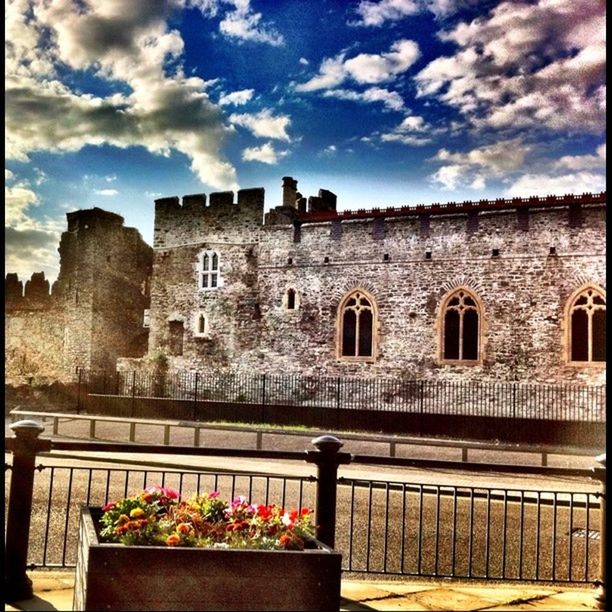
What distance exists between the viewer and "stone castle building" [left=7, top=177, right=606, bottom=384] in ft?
62.6

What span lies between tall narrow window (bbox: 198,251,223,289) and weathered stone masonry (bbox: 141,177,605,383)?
0.51 feet

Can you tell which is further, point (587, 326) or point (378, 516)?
point (587, 326)

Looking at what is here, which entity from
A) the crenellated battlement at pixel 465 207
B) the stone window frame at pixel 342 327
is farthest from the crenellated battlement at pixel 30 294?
the stone window frame at pixel 342 327

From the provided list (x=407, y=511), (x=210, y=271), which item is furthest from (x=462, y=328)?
(x=407, y=511)

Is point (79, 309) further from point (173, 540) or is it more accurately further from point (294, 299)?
point (173, 540)

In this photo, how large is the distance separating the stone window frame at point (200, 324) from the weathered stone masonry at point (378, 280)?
0.04 metres

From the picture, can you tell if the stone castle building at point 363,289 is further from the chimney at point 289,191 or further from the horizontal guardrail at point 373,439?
the horizontal guardrail at point 373,439

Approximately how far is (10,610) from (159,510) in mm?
967

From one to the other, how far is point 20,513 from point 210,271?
20.4 m

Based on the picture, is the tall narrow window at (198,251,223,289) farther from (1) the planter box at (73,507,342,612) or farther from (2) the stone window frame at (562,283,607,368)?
(1) the planter box at (73,507,342,612)

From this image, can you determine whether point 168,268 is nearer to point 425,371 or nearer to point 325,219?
point 325,219

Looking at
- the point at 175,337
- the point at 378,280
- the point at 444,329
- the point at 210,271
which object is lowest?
the point at 175,337

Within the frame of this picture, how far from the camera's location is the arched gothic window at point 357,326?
21.6 metres

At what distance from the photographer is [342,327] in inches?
870
